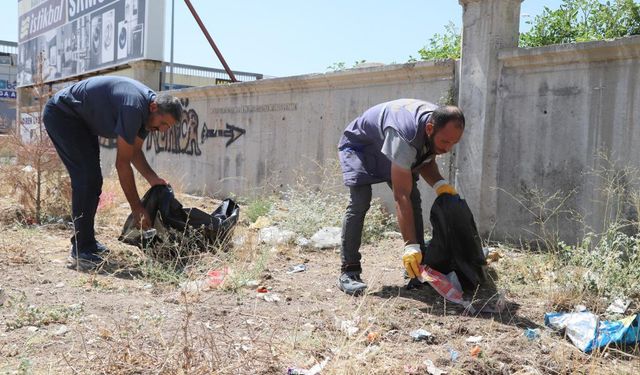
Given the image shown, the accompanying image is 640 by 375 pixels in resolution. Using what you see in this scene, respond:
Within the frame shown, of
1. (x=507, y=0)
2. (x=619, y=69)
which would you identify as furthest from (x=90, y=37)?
(x=619, y=69)

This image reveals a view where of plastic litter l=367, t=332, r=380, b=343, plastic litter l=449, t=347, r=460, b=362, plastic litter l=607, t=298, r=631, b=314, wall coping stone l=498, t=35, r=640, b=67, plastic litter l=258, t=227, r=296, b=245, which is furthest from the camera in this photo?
plastic litter l=258, t=227, r=296, b=245

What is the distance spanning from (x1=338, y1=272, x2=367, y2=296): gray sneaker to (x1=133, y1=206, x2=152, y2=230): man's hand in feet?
4.77

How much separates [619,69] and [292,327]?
3475 mm

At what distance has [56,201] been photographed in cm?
643

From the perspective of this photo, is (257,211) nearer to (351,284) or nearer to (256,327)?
(351,284)

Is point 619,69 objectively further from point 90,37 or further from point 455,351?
point 90,37

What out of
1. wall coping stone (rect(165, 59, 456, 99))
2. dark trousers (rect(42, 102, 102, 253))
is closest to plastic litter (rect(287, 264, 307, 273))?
dark trousers (rect(42, 102, 102, 253))

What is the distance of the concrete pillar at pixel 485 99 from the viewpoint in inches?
218

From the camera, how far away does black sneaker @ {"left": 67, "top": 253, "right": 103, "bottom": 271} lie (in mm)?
4301

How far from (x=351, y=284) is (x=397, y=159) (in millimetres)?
901

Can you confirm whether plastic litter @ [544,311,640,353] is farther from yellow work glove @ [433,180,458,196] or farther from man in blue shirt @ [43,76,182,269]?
man in blue shirt @ [43,76,182,269]

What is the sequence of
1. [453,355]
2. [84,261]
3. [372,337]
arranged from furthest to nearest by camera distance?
[84,261], [372,337], [453,355]

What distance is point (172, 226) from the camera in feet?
14.6

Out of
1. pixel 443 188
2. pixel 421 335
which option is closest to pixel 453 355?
pixel 421 335
